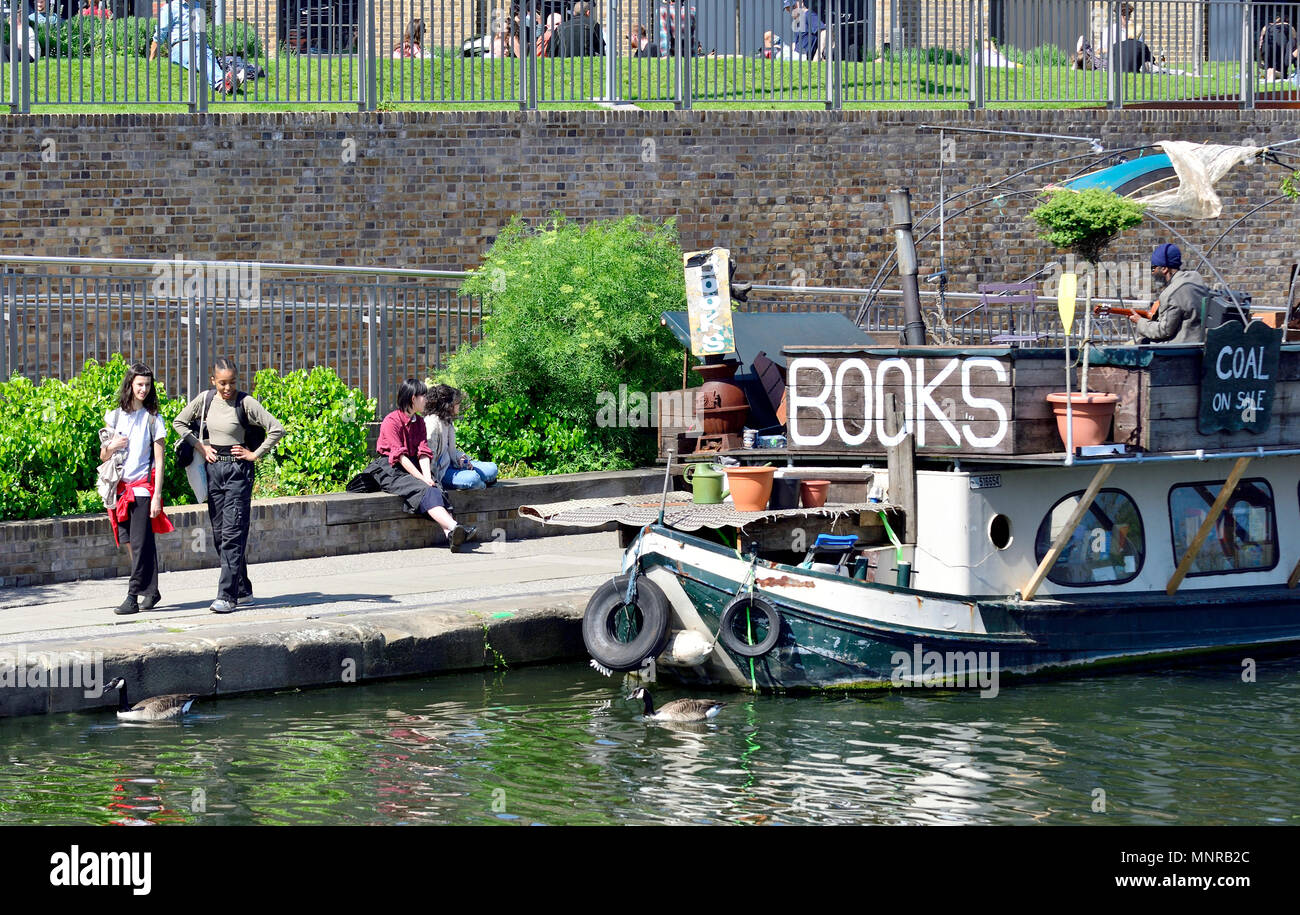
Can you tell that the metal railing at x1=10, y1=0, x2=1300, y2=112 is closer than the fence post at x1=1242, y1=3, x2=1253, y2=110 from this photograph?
Yes

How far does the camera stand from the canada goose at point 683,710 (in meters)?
11.6

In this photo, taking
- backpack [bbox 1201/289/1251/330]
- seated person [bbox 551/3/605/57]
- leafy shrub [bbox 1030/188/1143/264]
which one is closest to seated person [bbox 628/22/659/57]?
seated person [bbox 551/3/605/57]

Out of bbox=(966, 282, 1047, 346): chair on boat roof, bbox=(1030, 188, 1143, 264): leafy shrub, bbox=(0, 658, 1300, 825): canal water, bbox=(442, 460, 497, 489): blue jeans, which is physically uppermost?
bbox=(1030, 188, 1143, 264): leafy shrub

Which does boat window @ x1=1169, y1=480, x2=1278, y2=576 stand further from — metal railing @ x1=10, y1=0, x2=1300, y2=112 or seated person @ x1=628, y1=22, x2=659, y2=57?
seated person @ x1=628, y1=22, x2=659, y2=57

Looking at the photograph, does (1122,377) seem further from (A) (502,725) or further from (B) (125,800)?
(B) (125,800)

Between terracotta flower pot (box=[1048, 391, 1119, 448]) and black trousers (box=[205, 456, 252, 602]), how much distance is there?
5.82 meters

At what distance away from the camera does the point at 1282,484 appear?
1434 cm

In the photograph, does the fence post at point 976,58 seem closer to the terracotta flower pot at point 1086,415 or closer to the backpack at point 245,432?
the terracotta flower pot at point 1086,415

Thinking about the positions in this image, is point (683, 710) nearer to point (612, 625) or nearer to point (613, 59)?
point (612, 625)

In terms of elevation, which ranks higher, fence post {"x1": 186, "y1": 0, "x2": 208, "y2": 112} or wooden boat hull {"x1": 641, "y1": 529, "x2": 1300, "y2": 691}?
fence post {"x1": 186, "y1": 0, "x2": 208, "y2": 112}

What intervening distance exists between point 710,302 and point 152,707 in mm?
5417

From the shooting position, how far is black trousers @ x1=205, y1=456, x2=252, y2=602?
1296 centimetres

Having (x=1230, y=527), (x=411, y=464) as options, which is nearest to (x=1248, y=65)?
(x=1230, y=527)

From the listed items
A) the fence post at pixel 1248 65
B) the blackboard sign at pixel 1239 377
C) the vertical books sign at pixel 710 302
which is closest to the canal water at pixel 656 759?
the blackboard sign at pixel 1239 377
